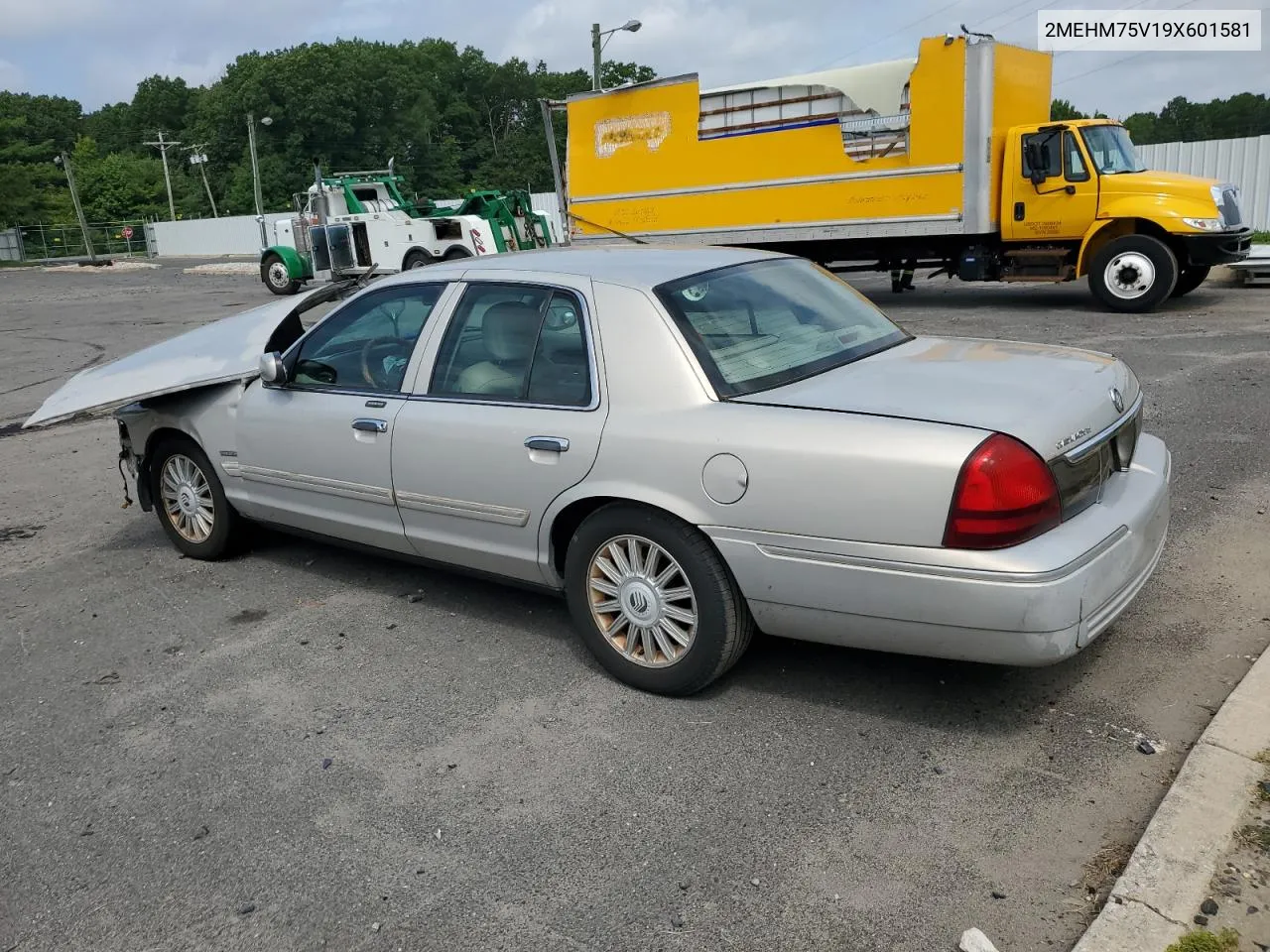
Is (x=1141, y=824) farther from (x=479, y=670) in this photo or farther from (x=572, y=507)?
(x=479, y=670)

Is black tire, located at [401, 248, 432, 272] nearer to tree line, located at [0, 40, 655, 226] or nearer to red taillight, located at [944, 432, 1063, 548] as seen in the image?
red taillight, located at [944, 432, 1063, 548]

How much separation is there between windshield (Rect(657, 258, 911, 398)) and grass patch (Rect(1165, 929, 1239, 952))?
2029mm

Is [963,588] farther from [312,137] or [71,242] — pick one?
[312,137]

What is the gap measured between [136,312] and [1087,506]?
21532 millimetres

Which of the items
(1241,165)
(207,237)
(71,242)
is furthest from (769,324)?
(71,242)

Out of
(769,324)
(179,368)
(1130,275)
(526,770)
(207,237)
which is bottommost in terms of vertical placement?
(526,770)

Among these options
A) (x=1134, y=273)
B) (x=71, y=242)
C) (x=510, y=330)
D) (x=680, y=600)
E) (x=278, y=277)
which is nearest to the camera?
(x=680, y=600)

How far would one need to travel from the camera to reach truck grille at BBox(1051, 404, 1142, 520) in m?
3.32

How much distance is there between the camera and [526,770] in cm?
345

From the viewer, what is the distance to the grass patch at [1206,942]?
2.41 meters

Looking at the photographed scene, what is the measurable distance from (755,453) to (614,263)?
1.27 meters

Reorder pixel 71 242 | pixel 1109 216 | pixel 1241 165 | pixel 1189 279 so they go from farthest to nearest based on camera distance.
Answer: pixel 71 242 < pixel 1241 165 < pixel 1189 279 < pixel 1109 216

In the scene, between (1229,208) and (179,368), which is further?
(1229,208)

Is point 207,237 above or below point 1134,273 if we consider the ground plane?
above
